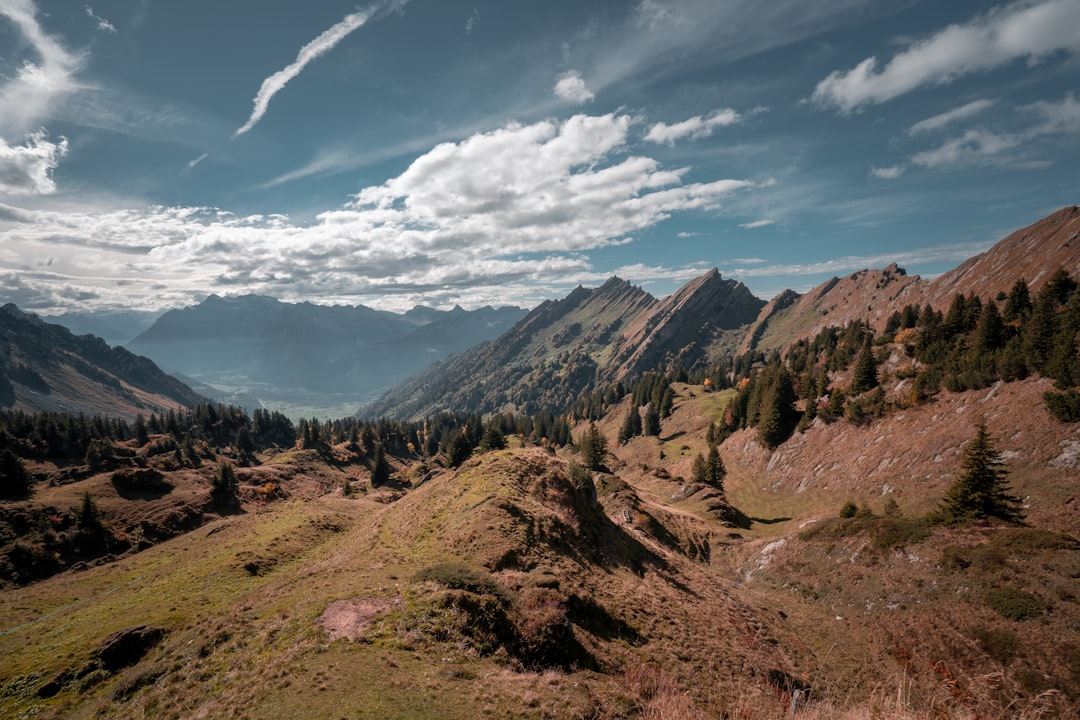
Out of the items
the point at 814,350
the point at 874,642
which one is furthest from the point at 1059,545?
the point at 814,350

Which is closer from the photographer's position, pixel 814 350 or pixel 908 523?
pixel 908 523

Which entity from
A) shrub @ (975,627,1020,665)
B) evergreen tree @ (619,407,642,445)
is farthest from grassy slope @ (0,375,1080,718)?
evergreen tree @ (619,407,642,445)

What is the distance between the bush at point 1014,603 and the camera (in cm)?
2705

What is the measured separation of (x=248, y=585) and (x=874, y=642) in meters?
51.4

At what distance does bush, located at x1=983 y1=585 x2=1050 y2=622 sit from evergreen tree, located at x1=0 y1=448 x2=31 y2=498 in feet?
429

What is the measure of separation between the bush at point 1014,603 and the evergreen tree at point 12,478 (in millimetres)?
130761

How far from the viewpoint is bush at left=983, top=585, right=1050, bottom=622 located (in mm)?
27047

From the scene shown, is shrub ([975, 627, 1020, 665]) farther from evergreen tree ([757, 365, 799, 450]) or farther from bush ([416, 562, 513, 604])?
evergreen tree ([757, 365, 799, 450])

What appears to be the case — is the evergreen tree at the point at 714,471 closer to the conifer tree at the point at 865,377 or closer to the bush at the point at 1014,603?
the conifer tree at the point at 865,377

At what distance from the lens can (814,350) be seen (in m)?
164

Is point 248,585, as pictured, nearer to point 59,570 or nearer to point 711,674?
point 711,674

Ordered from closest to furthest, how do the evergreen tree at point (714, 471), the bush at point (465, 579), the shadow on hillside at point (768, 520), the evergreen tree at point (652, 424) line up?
the bush at point (465, 579)
the shadow on hillside at point (768, 520)
the evergreen tree at point (714, 471)
the evergreen tree at point (652, 424)

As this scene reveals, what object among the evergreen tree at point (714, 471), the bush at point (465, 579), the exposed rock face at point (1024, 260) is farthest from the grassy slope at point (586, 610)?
the exposed rock face at point (1024, 260)

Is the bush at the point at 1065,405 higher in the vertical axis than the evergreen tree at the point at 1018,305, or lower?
lower
